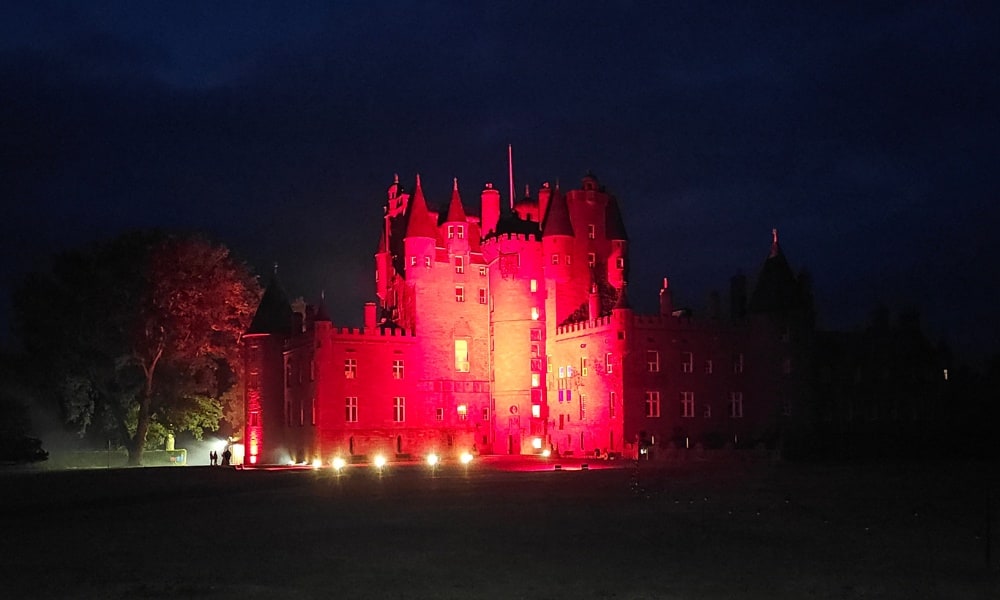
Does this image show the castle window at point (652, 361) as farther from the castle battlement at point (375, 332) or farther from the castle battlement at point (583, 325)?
the castle battlement at point (375, 332)

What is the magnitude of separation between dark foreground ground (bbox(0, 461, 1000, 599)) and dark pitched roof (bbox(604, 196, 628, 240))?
38743mm

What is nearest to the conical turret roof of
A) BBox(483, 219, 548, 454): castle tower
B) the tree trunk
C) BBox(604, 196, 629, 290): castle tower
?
the tree trunk

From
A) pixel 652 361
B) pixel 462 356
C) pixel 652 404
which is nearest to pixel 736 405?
pixel 652 404

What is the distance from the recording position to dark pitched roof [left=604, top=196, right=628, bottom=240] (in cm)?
7269

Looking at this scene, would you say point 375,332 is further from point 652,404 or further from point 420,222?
point 652,404

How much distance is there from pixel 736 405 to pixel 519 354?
47.5 ft

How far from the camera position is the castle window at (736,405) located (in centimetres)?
6316

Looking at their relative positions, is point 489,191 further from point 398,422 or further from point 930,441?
point 930,441

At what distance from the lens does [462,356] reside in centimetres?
6856

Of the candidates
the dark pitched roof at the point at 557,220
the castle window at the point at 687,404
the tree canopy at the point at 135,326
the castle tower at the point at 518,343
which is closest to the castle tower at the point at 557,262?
the dark pitched roof at the point at 557,220

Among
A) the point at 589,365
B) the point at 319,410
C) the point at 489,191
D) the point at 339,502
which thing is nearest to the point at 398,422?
the point at 319,410

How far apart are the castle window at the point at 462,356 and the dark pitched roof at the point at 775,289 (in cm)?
1896

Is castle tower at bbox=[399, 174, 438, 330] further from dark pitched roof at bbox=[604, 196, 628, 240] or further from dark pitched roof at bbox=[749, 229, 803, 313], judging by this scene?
dark pitched roof at bbox=[749, 229, 803, 313]

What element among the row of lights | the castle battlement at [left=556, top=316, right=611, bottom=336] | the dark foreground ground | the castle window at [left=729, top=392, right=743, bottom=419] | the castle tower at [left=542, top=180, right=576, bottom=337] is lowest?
the row of lights
